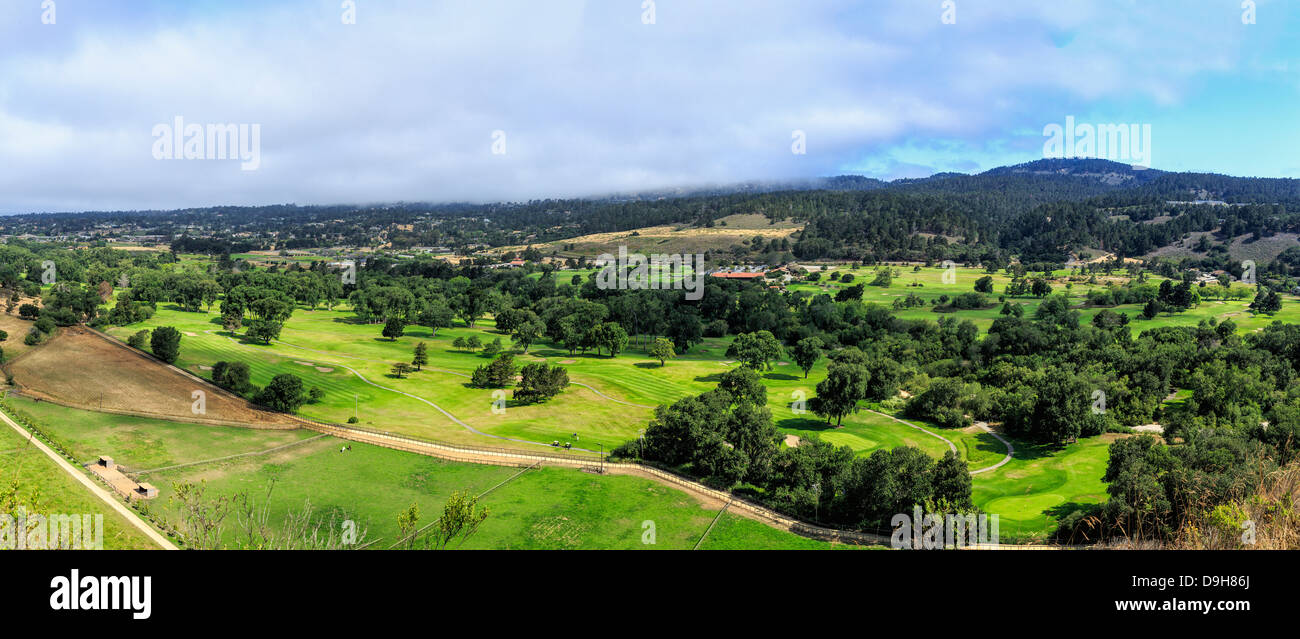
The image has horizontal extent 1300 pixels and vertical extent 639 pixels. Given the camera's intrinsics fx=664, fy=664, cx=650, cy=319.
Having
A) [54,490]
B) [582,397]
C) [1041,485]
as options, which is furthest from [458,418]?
[1041,485]

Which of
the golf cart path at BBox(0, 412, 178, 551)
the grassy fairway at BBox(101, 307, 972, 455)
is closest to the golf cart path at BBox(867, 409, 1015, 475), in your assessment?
the grassy fairway at BBox(101, 307, 972, 455)

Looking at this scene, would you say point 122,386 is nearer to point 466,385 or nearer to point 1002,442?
point 466,385

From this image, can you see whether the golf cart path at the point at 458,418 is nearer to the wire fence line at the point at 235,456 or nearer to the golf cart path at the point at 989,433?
the golf cart path at the point at 989,433

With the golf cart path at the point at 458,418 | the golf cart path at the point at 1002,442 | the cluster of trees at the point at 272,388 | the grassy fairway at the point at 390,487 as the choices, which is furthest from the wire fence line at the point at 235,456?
the golf cart path at the point at 1002,442

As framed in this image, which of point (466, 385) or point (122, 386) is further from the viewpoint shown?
point (466, 385)

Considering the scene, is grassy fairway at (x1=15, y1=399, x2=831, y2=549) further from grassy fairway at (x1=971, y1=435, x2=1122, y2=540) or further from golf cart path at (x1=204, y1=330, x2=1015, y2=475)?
grassy fairway at (x1=971, y1=435, x2=1122, y2=540)
